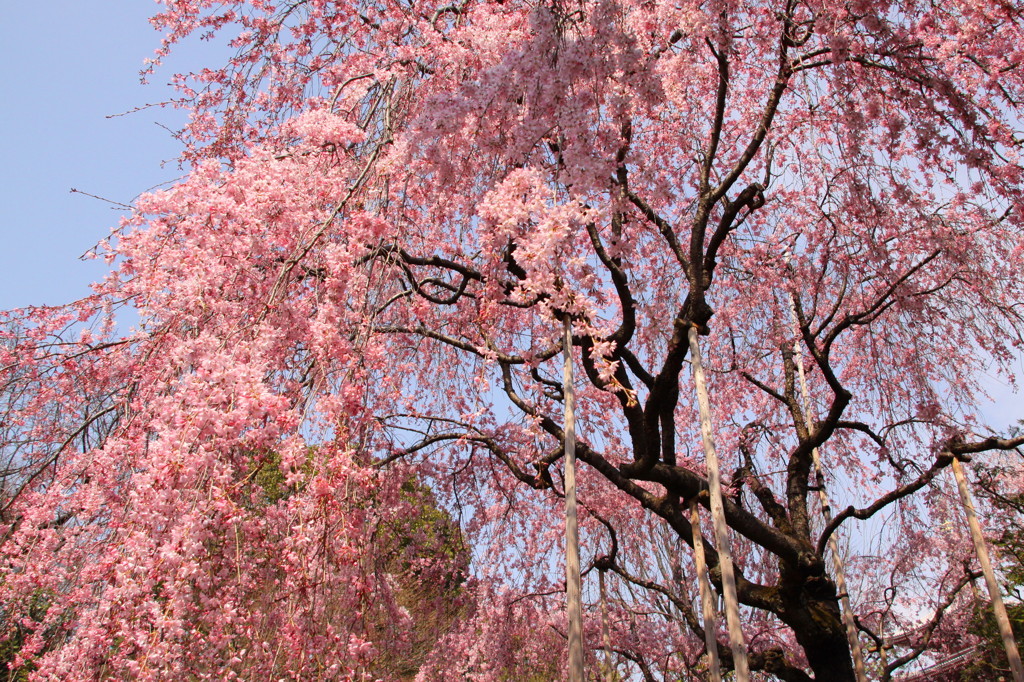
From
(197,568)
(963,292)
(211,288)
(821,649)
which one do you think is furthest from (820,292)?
(197,568)

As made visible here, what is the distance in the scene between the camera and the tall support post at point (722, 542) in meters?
3.21

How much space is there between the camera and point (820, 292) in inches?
244

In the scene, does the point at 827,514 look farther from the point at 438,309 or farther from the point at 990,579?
the point at 438,309

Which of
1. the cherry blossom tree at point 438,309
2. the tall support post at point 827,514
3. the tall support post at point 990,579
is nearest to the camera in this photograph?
the cherry blossom tree at point 438,309

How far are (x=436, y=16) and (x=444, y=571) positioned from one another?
205 inches

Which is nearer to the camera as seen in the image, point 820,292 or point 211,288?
point 211,288

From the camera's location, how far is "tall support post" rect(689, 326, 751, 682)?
321cm

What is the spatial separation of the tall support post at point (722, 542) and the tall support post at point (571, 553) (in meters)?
0.98

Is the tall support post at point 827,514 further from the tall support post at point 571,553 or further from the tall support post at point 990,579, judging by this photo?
the tall support post at point 571,553

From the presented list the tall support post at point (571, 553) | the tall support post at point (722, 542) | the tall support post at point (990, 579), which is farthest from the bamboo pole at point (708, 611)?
the tall support post at point (990, 579)

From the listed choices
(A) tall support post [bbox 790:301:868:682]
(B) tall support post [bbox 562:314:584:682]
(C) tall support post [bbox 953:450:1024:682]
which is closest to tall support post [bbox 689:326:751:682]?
(B) tall support post [bbox 562:314:584:682]

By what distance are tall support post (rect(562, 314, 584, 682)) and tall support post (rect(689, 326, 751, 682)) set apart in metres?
0.98

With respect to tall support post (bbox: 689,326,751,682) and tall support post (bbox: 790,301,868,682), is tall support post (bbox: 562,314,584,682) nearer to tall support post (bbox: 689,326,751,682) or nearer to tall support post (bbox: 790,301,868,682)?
tall support post (bbox: 689,326,751,682)

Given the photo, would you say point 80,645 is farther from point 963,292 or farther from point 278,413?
point 963,292
